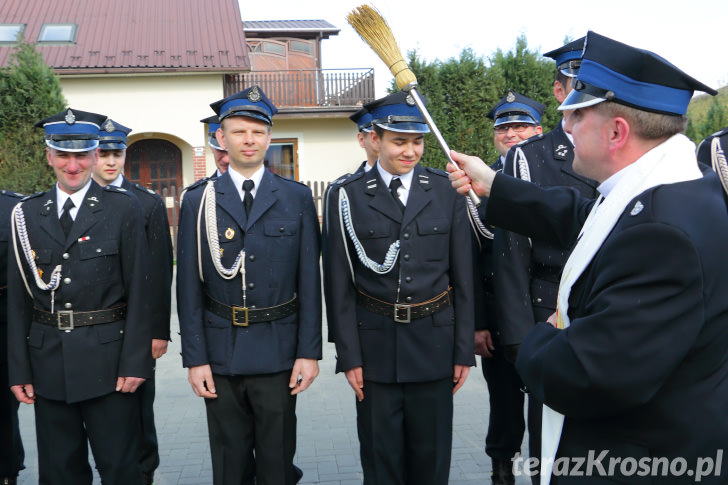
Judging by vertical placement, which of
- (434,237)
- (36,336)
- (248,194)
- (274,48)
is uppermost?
(274,48)

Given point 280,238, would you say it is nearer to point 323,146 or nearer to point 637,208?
point 637,208

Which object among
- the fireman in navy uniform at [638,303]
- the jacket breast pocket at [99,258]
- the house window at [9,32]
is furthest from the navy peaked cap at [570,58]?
the house window at [9,32]

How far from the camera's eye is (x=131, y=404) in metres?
3.36

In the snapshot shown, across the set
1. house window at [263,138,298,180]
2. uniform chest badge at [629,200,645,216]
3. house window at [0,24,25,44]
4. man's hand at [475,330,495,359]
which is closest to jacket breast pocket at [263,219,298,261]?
man's hand at [475,330,495,359]

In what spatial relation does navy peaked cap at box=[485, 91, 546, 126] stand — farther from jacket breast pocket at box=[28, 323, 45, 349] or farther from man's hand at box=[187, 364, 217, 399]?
jacket breast pocket at box=[28, 323, 45, 349]

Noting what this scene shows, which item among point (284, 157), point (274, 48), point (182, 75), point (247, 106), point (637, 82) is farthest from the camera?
point (274, 48)

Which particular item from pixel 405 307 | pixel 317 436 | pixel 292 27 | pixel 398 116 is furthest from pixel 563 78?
pixel 292 27

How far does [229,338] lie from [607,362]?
2.14 metres

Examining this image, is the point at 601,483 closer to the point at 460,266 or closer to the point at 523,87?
the point at 460,266

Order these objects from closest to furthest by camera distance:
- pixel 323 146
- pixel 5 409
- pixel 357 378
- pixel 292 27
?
pixel 357 378 < pixel 5 409 < pixel 323 146 < pixel 292 27

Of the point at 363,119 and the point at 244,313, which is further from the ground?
the point at 363,119

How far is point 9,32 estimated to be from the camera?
17797mm

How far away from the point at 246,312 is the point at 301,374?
446 millimetres

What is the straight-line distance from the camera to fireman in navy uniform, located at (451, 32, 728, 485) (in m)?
1.48
